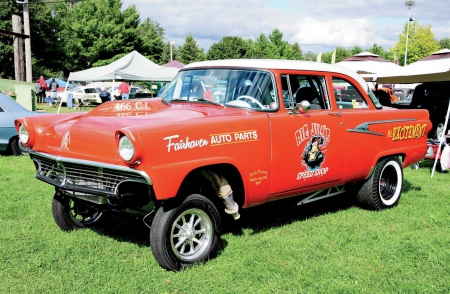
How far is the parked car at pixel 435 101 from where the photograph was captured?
13.6m

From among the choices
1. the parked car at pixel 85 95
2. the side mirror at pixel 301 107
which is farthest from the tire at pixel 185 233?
the parked car at pixel 85 95

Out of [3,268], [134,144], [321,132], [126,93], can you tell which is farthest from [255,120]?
[126,93]

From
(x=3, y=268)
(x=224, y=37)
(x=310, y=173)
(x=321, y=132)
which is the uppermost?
(x=224, y=37)

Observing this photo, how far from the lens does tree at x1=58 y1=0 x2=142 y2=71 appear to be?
A: 46.4m

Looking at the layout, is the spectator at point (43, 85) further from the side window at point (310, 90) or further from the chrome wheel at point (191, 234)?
the chrome wheel at point (191, 234)

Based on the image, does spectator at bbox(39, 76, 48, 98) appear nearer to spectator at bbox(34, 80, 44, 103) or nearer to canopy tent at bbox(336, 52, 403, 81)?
spectator at bbox(34, 80, 44, 103)

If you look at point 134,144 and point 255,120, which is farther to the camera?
point 255,120

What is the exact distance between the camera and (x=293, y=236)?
5070 mm

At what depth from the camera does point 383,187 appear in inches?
252

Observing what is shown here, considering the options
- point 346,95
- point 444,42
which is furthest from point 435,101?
point 444,42

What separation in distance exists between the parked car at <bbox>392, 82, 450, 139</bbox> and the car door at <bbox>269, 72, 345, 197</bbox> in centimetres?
951

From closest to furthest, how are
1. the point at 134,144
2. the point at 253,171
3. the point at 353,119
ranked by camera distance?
the point at 134,144
the point at 253,171
the point at 353,119

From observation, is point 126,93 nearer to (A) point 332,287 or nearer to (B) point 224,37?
(A) point 332,287

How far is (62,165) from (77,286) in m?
1.09
